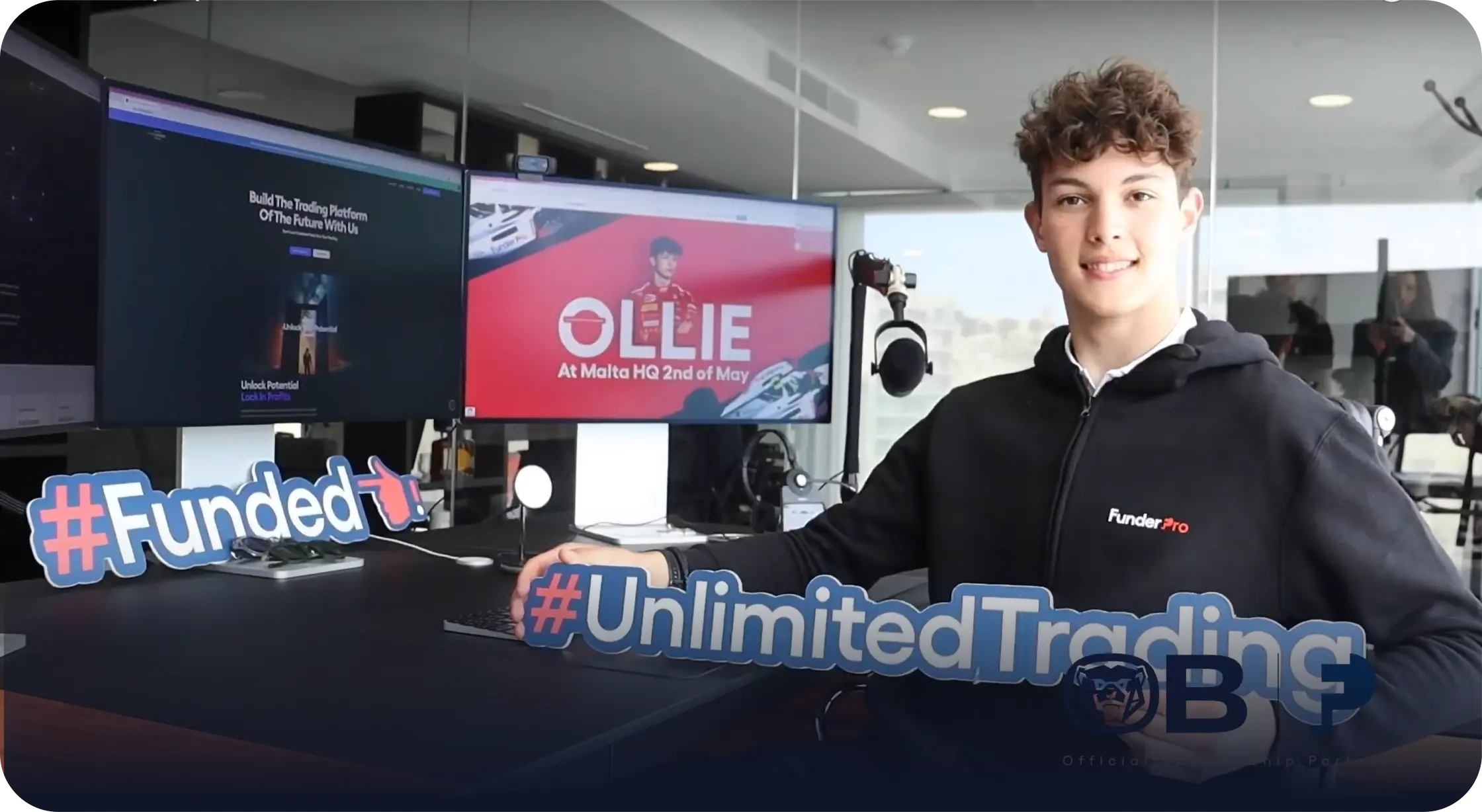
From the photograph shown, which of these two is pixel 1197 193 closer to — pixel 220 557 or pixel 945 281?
pixel 220 557

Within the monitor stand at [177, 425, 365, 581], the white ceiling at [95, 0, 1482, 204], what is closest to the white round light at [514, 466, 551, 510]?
the monitor stand at [177, 425, 365, 581]

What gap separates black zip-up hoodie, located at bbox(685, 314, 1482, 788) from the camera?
0.73 metres

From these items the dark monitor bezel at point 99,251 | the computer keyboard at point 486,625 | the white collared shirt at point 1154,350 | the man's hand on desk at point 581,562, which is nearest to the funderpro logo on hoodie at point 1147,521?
the white collared shirt at point 1154,350

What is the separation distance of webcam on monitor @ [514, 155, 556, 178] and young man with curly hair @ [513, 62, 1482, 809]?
71cm

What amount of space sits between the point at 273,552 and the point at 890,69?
7.06 ft

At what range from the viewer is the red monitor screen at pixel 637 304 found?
4.92ft

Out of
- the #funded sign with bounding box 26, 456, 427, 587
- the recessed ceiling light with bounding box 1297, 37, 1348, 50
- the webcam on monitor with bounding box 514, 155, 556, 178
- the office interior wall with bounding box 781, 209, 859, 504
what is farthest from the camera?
the recessed ceiling light with bounding box 1297, 37, 1348, 50

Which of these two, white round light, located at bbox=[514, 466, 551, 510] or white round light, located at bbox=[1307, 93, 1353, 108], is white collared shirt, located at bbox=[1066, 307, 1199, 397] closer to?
white round light, located at bbox=[514, 466, 551, 510]

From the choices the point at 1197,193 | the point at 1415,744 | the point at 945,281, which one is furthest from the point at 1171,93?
the point at 945,281

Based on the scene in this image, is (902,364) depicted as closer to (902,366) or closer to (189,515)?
(902,366)

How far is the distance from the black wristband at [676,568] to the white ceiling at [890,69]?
1878 mm

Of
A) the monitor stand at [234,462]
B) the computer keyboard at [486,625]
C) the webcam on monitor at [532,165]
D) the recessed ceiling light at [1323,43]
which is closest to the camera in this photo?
the computer keyboard at [486,625]

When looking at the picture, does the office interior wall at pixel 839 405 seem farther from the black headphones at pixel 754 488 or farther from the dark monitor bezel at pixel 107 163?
the dark monitor bezel at pixel 107 163
